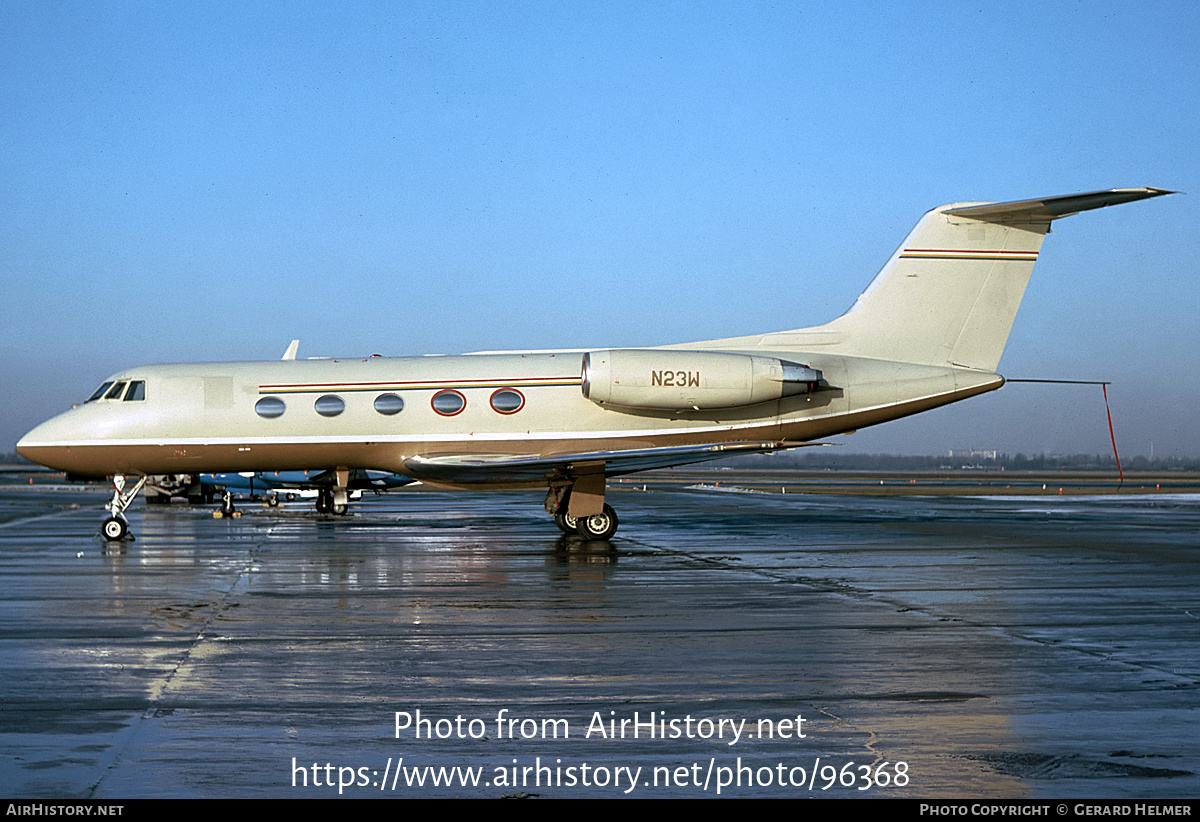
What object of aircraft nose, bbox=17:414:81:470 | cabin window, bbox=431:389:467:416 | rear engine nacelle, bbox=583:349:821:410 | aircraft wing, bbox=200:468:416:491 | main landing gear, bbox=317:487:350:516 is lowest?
main landing gear, bbox=317:487:350:516

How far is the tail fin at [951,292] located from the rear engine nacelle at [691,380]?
2.30 m

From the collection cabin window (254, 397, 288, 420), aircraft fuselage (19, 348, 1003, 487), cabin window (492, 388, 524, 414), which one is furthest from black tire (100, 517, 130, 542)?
cabin window (492, 388, 524, 414)

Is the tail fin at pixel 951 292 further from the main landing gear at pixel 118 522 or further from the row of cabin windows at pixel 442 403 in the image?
the main landing gear at pixel 118 522

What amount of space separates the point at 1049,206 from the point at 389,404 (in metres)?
12.9

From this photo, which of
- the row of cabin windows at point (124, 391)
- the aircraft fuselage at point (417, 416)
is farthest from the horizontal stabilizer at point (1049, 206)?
the row of cabin windows at point (124, 391)

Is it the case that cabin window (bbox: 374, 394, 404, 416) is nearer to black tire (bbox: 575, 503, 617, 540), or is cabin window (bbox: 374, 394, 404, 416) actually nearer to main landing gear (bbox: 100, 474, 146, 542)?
black tire (bbox: 575, 503, 617, 540)

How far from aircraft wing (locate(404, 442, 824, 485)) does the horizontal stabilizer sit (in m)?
5.83

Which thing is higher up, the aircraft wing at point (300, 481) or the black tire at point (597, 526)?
the black tire at point (597, 526)

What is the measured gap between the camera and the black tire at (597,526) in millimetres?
20281

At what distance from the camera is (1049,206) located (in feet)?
67.4

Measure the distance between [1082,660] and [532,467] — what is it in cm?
1283

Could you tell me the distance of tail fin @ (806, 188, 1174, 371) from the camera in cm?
2169

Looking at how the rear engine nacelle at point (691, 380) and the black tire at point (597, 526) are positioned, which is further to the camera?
the rear engine nacelle at point (691, 380)
